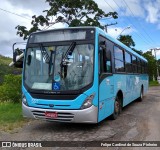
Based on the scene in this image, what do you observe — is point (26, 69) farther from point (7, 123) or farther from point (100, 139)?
point (100, 139)

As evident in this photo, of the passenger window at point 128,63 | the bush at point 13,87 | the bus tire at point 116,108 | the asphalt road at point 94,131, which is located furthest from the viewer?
the bush at point 13,87

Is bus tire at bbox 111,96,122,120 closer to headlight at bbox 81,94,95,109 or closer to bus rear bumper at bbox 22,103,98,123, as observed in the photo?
bus rear bumper at bbox 22,103,98,123

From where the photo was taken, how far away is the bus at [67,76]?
8.08 metres

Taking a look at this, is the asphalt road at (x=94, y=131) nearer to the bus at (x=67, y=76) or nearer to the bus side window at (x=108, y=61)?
the bus at (x=67, y=76)

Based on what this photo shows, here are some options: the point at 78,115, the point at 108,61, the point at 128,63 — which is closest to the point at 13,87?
the point at 128,63

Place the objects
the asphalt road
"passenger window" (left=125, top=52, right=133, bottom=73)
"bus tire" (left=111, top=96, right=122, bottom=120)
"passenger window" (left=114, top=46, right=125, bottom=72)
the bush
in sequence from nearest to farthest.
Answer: the asphalt road, "bus tire" (left=111, top=96, right=122, bottom=120), "passenger window" (left=114, top=46, right=125, bottom=72), "passenger window" (left=125, top=52, right=133, bottom=73), the bush

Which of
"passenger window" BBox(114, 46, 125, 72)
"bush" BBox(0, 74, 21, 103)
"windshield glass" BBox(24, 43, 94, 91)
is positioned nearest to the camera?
"windshield glass" BBox(24, 43, 94, 91)

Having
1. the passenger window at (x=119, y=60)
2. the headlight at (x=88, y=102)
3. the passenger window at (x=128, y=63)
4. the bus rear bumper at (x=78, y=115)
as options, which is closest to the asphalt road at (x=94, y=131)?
the bus rear bumper at (x=78, y=115)

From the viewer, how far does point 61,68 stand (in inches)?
327

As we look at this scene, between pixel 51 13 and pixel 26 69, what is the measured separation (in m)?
17.8

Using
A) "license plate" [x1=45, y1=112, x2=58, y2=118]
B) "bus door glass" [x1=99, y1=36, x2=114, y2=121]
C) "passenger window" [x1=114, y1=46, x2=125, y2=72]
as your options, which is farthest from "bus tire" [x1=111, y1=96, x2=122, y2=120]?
"license plate" [x1=45, y1=112, x2=58, y2=118]

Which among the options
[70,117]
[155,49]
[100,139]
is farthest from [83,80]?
[155,49]

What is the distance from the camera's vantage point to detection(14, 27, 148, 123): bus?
8.08 m

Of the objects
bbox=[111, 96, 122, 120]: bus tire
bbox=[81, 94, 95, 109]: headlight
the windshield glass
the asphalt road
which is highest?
the windshield glass
